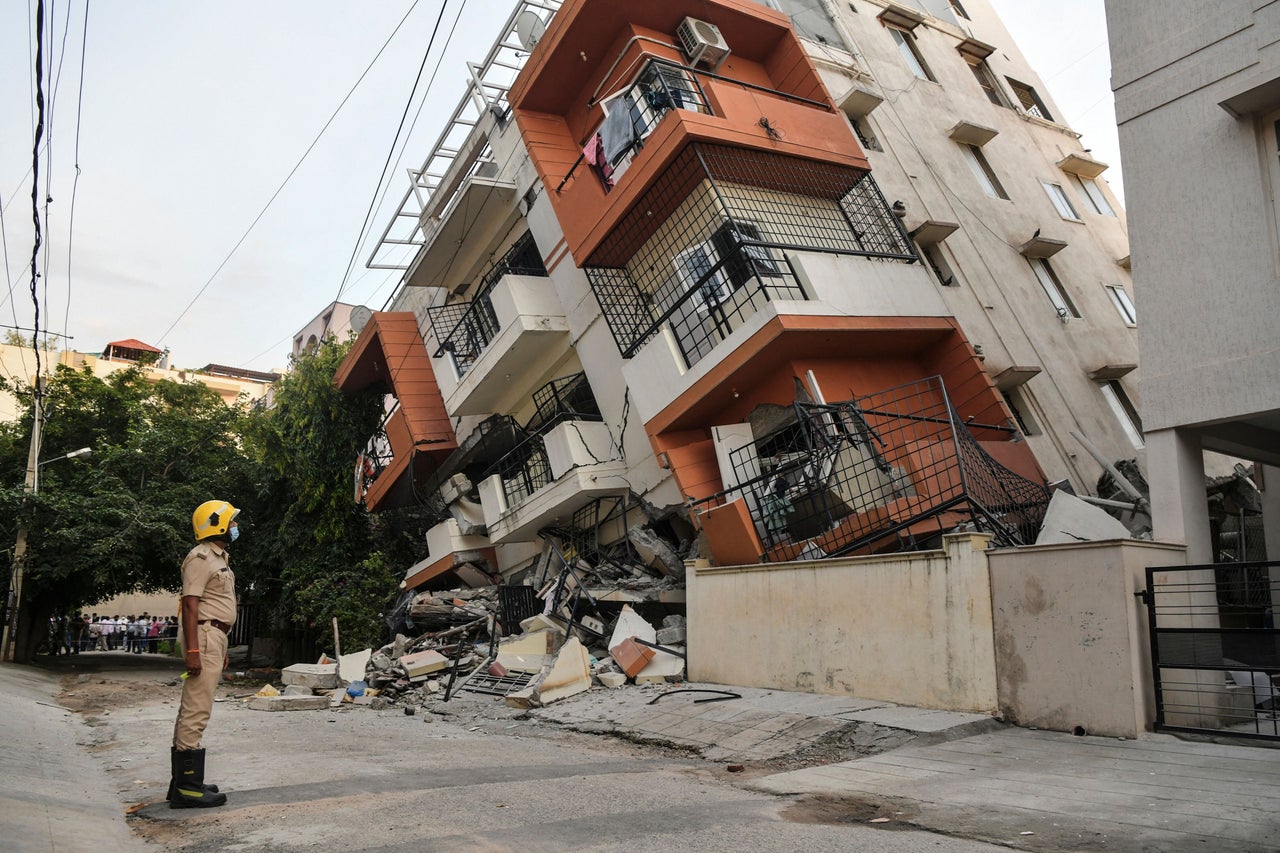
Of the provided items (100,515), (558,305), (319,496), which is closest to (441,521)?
(319,496)

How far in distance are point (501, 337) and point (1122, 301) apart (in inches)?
512

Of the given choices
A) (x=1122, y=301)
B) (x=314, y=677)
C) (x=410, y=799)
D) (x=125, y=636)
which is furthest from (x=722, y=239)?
(x=125, y=636)

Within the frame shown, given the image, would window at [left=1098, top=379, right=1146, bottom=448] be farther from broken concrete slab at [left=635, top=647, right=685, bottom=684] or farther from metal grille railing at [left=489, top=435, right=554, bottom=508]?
metal grille railing at [left=489, top=435, right=554, bottom=508]

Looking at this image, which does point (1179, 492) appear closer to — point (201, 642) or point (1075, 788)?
point (1075, 788)

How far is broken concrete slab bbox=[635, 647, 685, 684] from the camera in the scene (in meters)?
11.3

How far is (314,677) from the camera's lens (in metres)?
14.3

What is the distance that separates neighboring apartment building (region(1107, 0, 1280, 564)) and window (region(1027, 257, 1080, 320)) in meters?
8.02

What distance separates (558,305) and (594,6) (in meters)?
5.39

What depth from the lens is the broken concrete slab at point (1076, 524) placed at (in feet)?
29.7

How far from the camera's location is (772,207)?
45.6 feet

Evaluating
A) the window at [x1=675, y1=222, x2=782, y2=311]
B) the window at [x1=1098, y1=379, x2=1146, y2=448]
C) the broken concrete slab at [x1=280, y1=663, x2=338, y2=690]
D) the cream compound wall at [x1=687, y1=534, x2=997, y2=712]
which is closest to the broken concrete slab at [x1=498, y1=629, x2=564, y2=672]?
the cream compound wall at [x1=687, y1=534, x2=997, y2=712]

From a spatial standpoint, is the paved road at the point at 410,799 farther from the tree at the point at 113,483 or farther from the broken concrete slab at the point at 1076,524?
the tree at the point at 113,483

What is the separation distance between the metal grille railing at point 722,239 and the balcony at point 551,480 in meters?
2.02

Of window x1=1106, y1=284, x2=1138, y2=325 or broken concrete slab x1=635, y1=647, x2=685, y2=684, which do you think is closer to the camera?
broken concrete slab x1=635, y1=647, x2=685, y2=684
